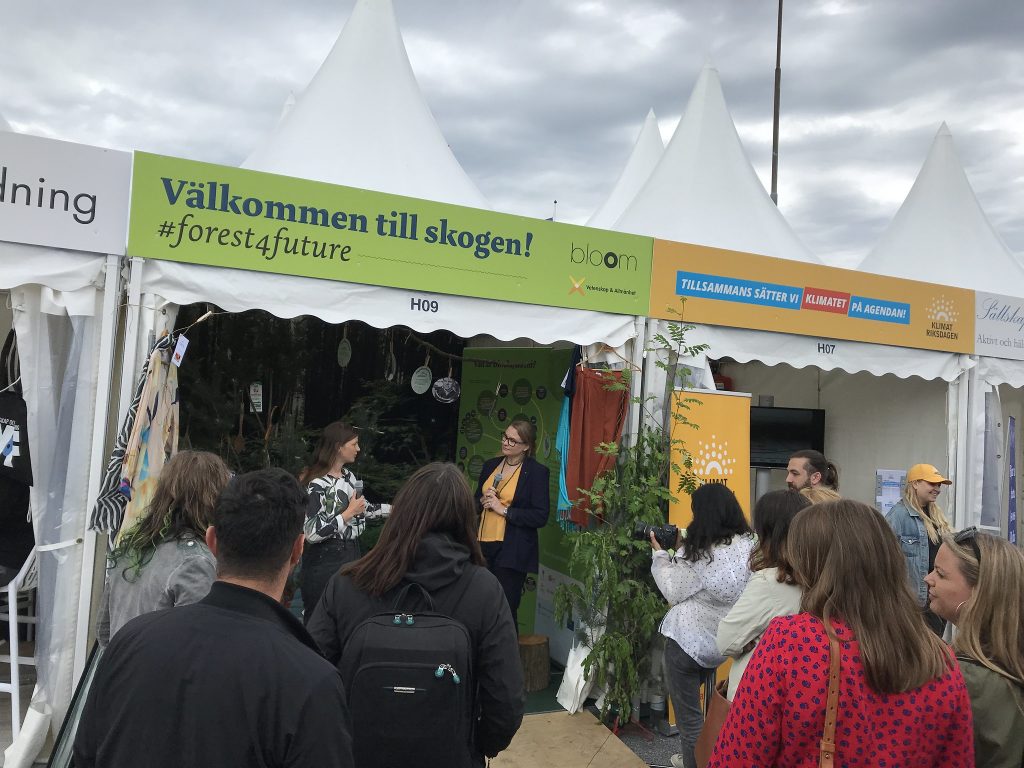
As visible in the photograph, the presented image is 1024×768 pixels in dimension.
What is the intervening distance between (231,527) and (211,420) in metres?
4.74

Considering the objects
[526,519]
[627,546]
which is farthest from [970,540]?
[526,519]

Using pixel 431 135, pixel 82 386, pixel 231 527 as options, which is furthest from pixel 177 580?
pixel 431 135

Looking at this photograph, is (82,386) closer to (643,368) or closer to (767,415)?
(643,368)

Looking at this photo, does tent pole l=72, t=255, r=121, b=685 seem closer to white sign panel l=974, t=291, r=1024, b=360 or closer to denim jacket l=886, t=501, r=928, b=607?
denim jacket l=886, t=501, r=928, b=607

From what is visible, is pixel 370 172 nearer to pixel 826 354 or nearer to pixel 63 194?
pixel 63 194

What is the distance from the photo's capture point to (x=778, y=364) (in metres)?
5.86

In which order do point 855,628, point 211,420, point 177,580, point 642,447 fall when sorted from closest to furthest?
point 855,628 < point 177,580 < point 642,447 < point 211,420

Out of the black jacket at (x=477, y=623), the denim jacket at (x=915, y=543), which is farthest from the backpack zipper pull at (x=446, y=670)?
the denim jacket at (x=915, y=543)

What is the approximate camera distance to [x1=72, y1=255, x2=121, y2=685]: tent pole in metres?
3.15

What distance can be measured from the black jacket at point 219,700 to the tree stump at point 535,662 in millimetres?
3496

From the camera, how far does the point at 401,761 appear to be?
165 cm

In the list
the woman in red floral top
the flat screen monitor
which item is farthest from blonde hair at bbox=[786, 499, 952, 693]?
the flat screen monitor

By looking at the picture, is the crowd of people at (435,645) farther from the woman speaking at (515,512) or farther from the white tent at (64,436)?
the woman speaking at (515,512)

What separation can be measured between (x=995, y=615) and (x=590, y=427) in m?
2.79
